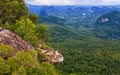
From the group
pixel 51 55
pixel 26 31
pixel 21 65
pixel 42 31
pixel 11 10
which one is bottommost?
pixel 51 55

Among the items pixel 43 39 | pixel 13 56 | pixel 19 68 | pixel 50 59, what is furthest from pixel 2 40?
pixel 43 39

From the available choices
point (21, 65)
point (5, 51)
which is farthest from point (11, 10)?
point (21, 65)

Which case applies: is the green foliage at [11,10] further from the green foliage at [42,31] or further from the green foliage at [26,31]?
the green foliage at [26,31]

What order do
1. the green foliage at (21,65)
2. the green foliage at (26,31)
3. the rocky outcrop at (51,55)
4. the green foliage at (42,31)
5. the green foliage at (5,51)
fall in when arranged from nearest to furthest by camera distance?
the green foliage at (21,65) → the green foliage at (5,51) → the green foliage at (26,31) → the rocky outcrop at (51,55) → the green foliage at (42,31)

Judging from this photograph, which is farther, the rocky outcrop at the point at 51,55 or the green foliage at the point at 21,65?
the rocky outcrop at the point at 51,55

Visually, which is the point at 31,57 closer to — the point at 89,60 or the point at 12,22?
the point at 12,22

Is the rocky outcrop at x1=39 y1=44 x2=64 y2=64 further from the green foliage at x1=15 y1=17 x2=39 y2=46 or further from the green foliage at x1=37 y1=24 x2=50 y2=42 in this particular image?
the green foliage at x1=37 y1=24 x2=50 y2=42

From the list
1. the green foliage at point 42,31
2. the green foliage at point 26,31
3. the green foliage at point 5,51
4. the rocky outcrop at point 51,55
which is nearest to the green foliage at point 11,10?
the green foliage at point 42,31

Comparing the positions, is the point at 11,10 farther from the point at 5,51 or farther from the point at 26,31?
the point at 5,51

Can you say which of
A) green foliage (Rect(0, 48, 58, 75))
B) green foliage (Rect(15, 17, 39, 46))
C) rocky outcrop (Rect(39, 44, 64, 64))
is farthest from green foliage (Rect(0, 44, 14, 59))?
rocky outcrop (Rect(39, 44, 64, 64))

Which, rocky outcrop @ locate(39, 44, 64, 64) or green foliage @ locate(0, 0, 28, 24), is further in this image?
green foliage @ locate(0, 0, 28, 24)

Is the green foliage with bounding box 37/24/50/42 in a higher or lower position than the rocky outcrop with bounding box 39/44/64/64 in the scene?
Result: higher

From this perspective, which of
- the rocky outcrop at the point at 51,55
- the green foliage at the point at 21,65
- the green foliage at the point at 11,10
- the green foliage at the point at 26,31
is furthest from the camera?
the green foliage at the point at 11,10
